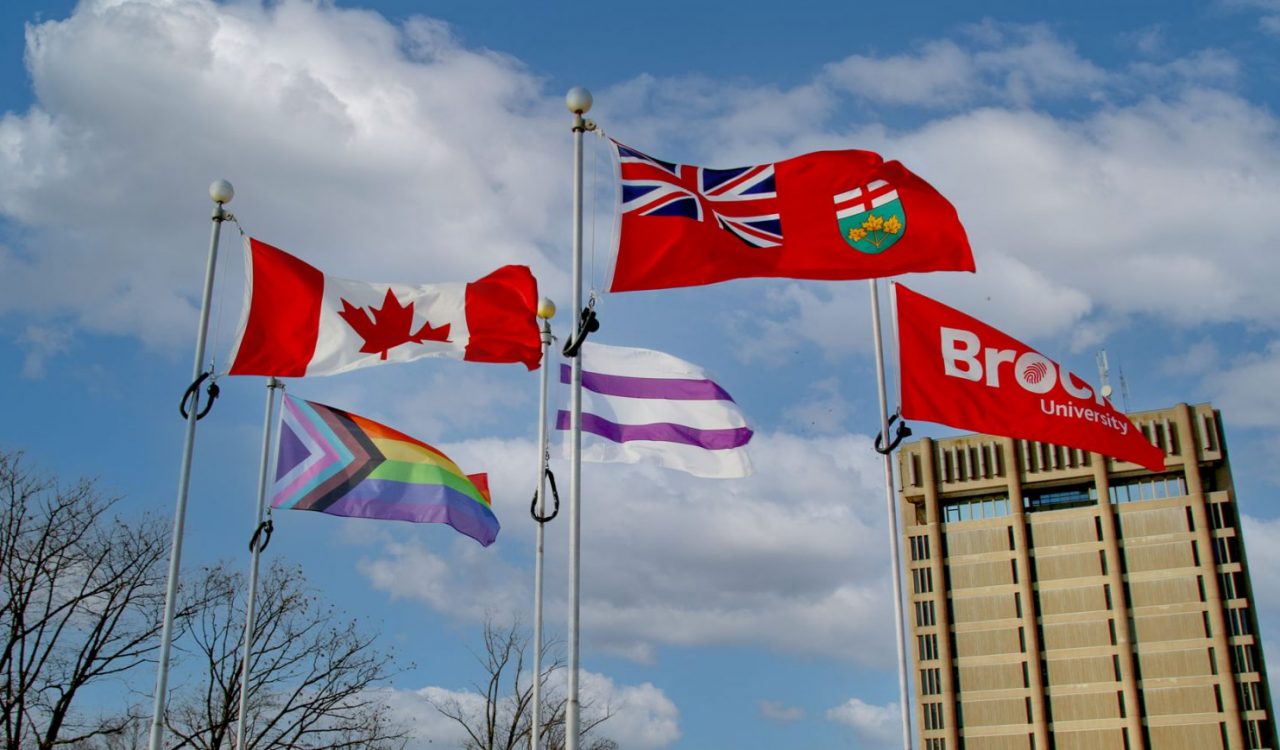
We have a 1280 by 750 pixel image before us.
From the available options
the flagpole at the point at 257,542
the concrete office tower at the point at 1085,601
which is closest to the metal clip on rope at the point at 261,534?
the flagpole at the point at 257,542

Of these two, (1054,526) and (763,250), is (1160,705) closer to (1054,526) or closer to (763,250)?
(1054,526)

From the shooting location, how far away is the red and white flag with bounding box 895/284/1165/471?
A: 17562 mm

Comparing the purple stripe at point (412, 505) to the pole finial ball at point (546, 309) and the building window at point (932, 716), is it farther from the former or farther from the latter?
the building window at point (932, 716)

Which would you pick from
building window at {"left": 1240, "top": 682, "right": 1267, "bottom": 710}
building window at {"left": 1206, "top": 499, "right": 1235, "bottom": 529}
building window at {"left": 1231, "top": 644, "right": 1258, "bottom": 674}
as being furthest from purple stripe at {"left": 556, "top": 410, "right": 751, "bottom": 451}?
building window at {"left": 1206, "top": 499, "right": 1235, "bottom": 529}

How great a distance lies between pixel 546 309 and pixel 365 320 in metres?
4.37

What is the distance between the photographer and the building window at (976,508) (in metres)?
105

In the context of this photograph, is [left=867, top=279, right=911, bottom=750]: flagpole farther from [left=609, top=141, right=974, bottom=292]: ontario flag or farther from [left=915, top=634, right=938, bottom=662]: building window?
[left=915, top=634, right=938, bottom=662]: building window

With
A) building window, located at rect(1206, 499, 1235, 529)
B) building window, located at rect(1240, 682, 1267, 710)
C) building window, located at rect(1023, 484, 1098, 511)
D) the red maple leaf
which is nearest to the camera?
the red maple leaf

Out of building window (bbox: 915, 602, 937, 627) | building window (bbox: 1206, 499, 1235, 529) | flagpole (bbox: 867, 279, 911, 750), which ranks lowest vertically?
flagpole (bbox: 867, 279, 911, 750)

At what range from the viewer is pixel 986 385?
58.9 ft

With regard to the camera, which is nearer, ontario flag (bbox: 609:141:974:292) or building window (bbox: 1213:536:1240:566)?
ontario flag (bbox: 609:141:974:292)

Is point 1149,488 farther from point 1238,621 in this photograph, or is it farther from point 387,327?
point 387,327

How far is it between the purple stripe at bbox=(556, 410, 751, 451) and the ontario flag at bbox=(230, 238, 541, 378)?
11.5ft

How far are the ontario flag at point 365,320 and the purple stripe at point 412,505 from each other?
13.7 ft
